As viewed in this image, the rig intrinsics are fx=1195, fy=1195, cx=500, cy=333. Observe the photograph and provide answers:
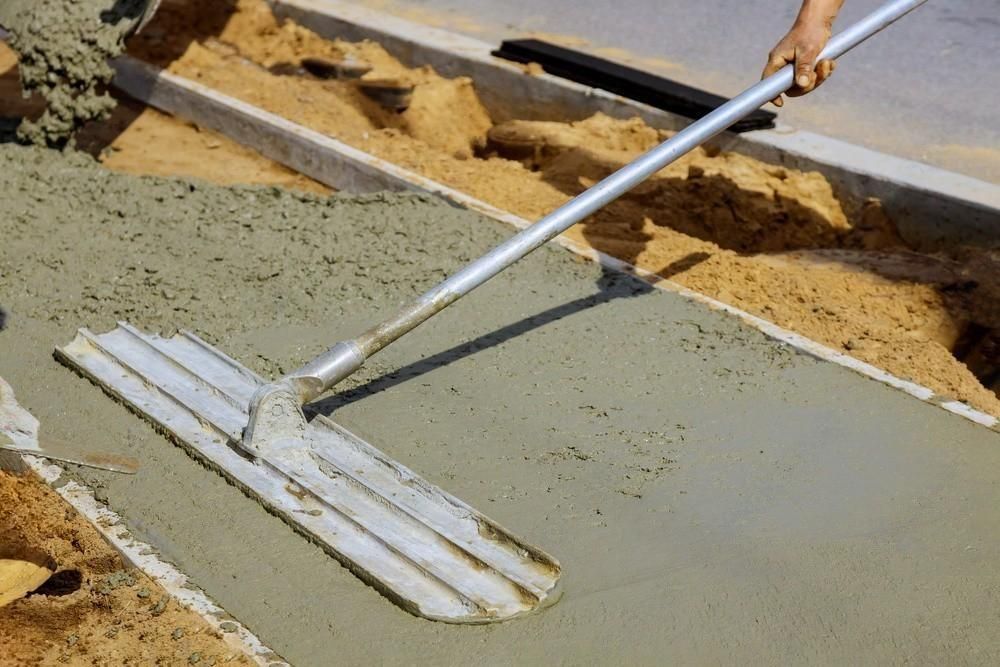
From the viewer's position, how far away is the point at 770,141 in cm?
549

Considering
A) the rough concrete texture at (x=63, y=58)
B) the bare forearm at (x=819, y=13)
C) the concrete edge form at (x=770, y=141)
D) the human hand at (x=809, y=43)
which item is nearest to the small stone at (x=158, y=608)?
the human hand at (x=809, y=43)

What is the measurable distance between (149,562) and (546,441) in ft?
3.78

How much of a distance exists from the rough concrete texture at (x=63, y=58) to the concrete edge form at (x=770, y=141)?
6.78ft

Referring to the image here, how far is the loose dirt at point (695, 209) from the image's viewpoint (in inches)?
172

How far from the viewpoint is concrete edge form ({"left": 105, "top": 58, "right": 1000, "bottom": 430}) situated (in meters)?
3.92

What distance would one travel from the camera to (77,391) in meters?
3.57

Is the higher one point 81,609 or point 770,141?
point 770,141

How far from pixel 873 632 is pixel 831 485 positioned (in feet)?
1.99

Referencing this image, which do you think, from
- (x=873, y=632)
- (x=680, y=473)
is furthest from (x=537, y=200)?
(x=873, y=632)

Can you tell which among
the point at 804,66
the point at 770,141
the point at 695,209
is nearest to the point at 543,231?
the point at 804,66

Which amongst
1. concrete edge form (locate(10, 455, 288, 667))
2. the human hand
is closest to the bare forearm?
the human hand

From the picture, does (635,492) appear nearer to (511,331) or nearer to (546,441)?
(546,441)

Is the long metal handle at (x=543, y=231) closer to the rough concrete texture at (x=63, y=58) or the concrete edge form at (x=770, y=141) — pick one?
the concrete edge form at (x=770, y=141)

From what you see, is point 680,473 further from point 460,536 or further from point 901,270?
A: point 901,270
